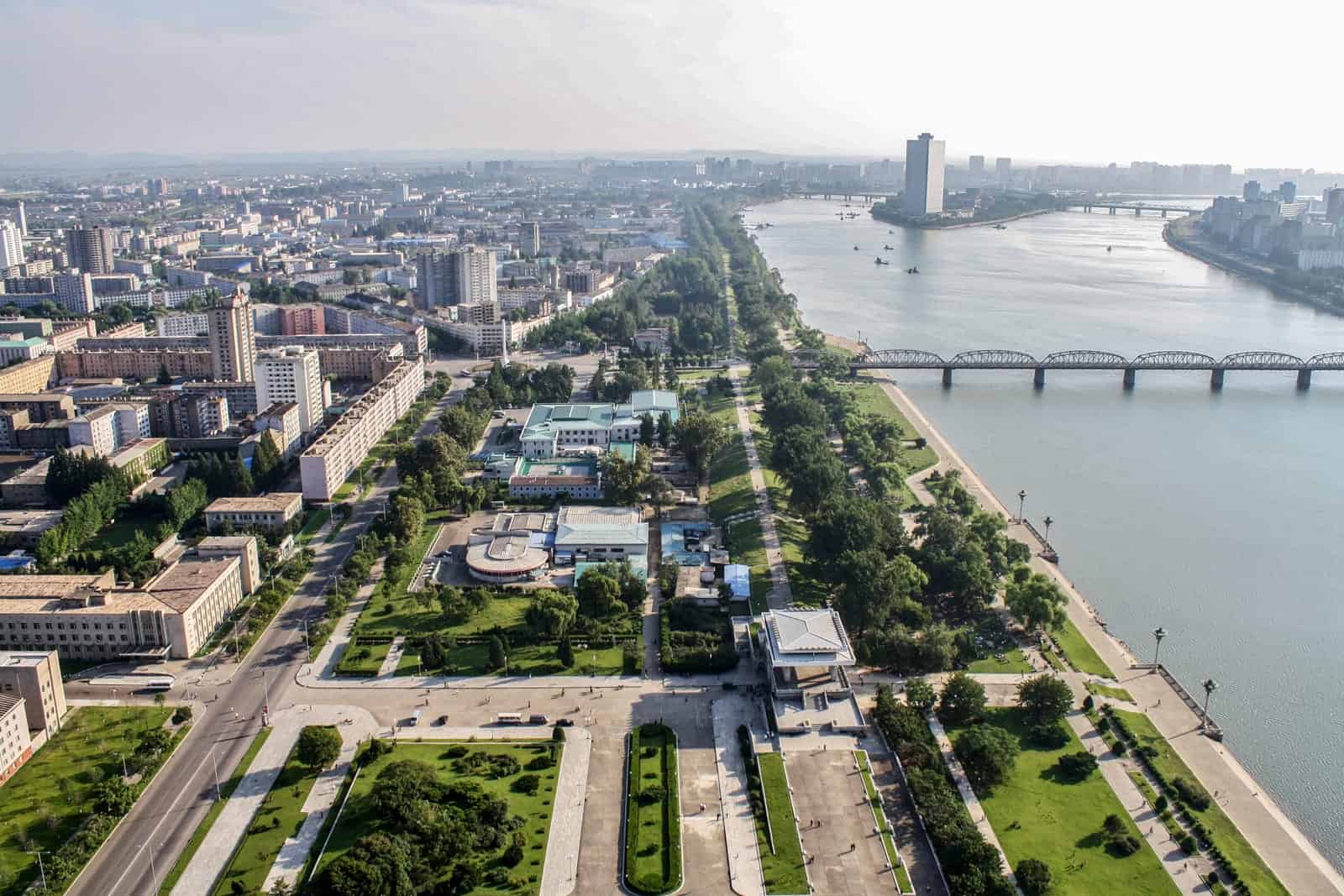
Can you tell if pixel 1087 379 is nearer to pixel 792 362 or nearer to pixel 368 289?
pixel 792 362

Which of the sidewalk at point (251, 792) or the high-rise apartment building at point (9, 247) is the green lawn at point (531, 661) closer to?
the sidewalk at point (251, 792)

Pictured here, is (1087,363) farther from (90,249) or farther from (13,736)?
(90,249)

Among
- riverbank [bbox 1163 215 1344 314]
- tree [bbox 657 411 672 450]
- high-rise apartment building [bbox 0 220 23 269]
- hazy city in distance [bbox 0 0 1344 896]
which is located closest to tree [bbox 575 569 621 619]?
hazy city in distance [bbox 0 0 1344 896]

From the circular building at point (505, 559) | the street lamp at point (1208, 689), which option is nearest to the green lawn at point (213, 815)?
the circular building at point (505, 559)

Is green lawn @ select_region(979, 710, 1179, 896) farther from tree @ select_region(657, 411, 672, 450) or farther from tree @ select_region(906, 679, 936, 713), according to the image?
tree @ select_region(657, 411, 672, 450)

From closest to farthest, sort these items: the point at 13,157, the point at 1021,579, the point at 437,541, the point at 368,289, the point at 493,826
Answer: the point at 493,826, the point at 1021,579, the point at 437,541, the point at 368,289, the point at 13,157

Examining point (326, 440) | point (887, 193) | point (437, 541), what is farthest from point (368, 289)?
point (887, 193)

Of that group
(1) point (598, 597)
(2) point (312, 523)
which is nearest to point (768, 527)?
(1) point (598, 597)
